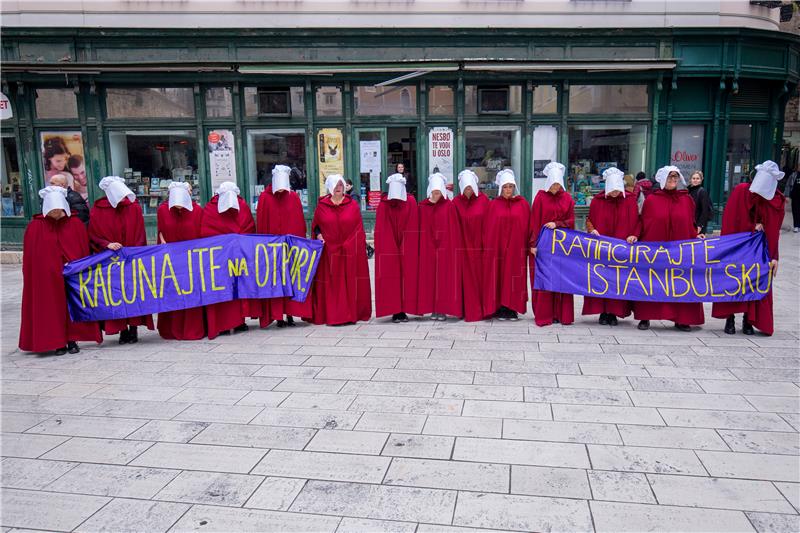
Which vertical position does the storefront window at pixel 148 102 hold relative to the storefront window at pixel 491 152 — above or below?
above

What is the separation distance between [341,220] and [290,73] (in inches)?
262

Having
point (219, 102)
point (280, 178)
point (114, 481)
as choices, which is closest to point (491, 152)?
point (219, 102)

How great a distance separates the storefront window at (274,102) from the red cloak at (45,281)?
779cm

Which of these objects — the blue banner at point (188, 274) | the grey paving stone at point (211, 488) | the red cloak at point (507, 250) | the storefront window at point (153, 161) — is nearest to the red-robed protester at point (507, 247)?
the red cloak at point (507, 250)

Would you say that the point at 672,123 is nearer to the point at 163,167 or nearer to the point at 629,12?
the point at 629,12

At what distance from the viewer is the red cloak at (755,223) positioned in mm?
6984

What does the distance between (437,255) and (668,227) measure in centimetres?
297

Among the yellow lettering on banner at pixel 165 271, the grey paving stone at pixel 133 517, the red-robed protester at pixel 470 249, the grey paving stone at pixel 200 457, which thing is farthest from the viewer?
the red-robed protester at pixel 470 249

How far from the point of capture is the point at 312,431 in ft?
15.1

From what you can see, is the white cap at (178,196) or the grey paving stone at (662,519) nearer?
the grey paving stone at (662,519)

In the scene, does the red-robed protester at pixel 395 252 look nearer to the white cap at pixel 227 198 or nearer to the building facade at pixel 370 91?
the white cap at pixel 227 198

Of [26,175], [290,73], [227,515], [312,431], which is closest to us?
[227,515]

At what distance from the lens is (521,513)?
3.42 meters

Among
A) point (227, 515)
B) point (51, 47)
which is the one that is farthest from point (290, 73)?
point (227, 515)
